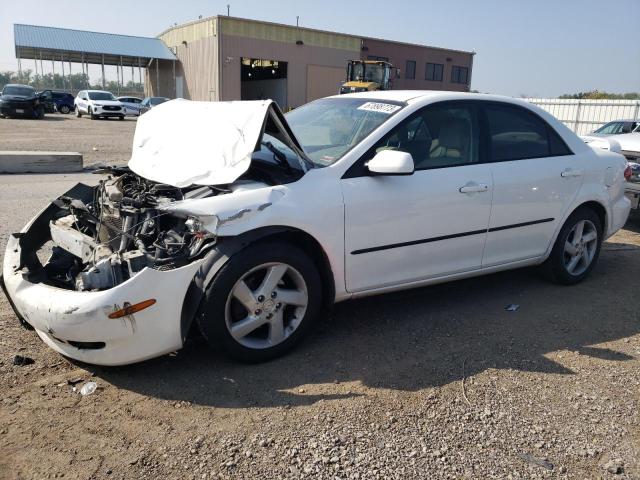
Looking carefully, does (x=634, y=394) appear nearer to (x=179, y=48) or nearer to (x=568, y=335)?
(x=568, y=335)

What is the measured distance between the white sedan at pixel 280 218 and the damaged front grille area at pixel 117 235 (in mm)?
13

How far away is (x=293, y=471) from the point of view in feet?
8.13

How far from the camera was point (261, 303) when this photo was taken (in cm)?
330

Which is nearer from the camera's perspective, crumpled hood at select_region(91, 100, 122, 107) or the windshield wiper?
the windshield wiper

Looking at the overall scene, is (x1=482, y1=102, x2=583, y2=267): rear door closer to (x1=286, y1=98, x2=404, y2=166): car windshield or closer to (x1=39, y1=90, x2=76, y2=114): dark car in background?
(x1=286, y1=98, x2=404, y2=166): car windshield

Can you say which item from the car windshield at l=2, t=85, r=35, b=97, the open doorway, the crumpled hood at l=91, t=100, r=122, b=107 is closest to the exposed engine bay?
the car windshield at l=2, t=85, r=35, b=97

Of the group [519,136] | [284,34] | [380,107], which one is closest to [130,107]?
[284,34]

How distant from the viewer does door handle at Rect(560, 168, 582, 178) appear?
15.1ft

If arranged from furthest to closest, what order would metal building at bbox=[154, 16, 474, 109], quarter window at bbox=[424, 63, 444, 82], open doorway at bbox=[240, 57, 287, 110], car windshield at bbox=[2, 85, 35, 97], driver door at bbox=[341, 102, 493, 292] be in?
quarter window at bbox=[424, 63, 444, 82]
open doorway at bbox=[240, 57, 287, 110]
metal building at bbox=[154, 16, 474, 109]
car windshield at bbox=[2, 85, 35, 97]
driver door at bbox=[341, 102, 493, 292]

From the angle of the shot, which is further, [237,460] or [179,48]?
[179,48]

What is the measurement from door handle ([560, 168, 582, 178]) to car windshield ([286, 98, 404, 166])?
66.4 inches

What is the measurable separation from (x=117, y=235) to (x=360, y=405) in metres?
1.88

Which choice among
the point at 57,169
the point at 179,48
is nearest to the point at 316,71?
the point at 179,48

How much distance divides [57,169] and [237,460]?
9804mm
